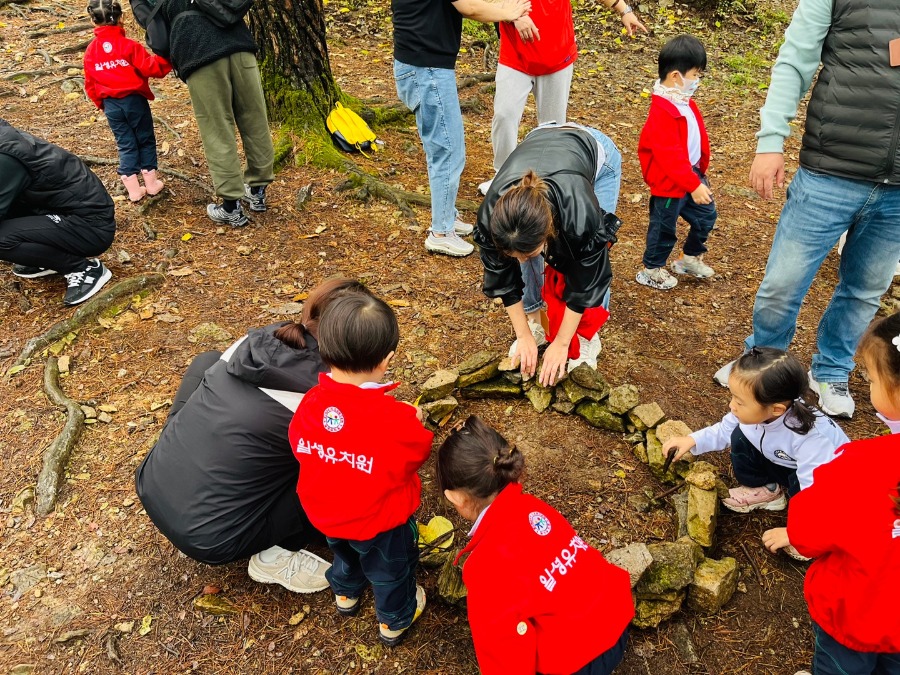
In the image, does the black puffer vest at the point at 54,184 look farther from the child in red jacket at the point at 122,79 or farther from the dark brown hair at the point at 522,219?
the dark brown hair at the point at 522,219

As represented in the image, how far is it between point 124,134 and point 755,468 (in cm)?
507

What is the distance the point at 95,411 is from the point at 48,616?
4.06 ft

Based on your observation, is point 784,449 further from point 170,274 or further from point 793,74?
point 170,274

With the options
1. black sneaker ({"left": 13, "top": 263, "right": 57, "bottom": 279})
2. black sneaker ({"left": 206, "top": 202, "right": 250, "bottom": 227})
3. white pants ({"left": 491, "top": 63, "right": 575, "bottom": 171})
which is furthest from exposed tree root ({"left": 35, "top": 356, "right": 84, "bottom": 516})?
white pants ({"left": 491, "top": 63, "right": 575, "bottom": 171})

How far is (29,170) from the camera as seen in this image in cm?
405

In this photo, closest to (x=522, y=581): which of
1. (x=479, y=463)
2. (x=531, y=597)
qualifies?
(x=531, y=597)

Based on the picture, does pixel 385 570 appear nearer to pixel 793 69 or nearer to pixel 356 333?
pixel 356 333

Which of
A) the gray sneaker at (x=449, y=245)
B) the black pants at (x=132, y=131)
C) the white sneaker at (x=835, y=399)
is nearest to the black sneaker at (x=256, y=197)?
the black pants at (x=132, y=131)

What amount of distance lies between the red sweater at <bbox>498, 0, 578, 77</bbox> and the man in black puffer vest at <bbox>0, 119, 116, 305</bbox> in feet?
10.2

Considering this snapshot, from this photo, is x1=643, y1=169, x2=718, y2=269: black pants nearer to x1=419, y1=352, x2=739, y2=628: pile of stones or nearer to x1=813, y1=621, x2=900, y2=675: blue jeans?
x1=419, y1=352, x2=739, y2=628: pile of stones

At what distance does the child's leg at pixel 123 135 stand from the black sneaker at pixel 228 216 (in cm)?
72

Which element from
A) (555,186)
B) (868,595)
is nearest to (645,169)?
(555,186)

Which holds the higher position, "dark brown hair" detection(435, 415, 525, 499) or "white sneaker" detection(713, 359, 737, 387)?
"dark brown hair" detection(435, 415, 525, 499)

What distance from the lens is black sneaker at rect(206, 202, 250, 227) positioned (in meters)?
5.07
